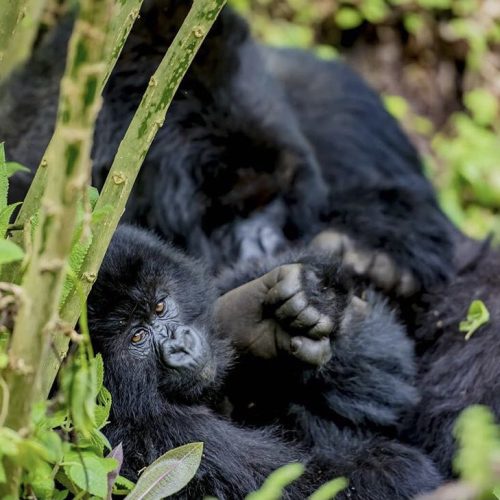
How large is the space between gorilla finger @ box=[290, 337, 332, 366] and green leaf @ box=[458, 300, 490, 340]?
63cm

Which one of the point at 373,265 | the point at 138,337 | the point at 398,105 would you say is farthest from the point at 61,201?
the point at 398,105

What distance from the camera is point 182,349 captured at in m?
2.28

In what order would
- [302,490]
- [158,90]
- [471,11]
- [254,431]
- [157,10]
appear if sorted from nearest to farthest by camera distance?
1. [158,90]
2. [302,490]
3. [254,431]
4. [157,10]
5. [471,11]

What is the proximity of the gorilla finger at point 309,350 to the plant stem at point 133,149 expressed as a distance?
82cm

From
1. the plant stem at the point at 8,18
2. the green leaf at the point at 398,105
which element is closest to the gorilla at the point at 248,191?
the plant stem at the point at 8,18

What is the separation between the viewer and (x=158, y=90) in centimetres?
177

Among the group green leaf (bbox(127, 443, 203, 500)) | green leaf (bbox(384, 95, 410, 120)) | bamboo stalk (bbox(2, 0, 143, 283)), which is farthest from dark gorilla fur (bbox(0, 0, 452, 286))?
green leaf (bbox(384, 95, 410, 120))

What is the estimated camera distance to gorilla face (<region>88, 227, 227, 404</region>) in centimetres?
223

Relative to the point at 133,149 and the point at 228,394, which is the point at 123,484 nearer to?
the point at 133,149

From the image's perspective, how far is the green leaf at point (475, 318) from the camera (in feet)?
9.24

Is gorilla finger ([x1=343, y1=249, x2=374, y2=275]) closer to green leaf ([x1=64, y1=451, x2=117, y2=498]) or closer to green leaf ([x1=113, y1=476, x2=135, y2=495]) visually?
green leaf ([x1=113, y1=476, x2=135, y2=495])

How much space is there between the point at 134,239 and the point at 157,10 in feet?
3.21

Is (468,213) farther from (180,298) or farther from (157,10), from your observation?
(180,298)

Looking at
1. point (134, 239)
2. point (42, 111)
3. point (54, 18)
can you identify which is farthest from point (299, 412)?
point (54, 18)
